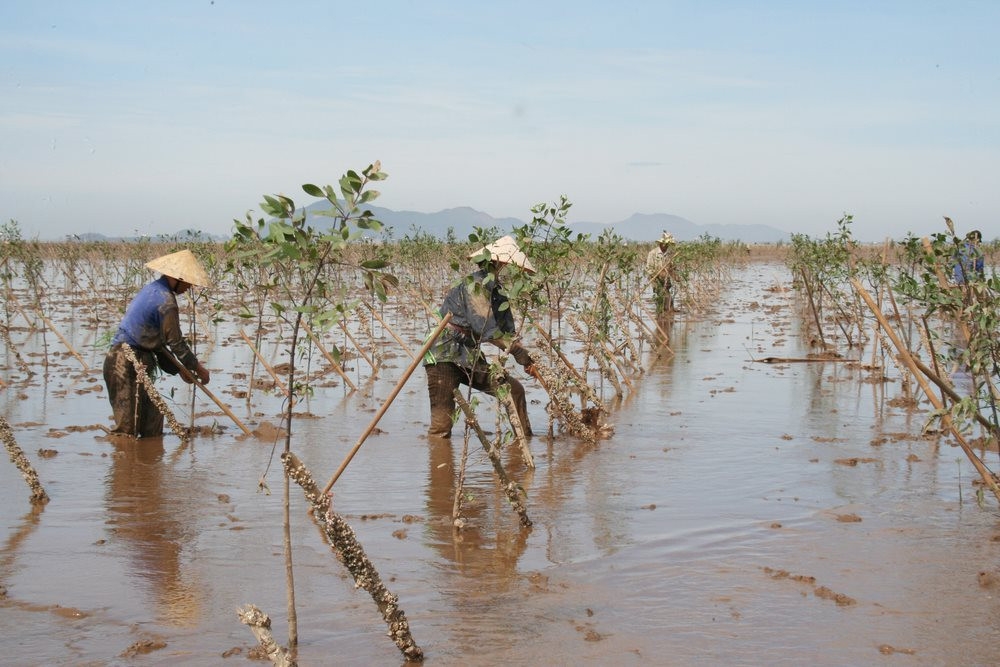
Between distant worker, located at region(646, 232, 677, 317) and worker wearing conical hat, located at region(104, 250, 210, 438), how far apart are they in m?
7.03

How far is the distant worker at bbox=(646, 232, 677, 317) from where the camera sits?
1449 cm

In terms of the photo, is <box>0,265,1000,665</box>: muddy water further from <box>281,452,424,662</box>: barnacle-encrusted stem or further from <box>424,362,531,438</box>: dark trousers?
<box>281,452,424,662</box>: barnacle-encrusted stem

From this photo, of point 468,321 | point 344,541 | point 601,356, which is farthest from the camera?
point 601,356

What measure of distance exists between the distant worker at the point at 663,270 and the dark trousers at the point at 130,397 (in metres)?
7.06

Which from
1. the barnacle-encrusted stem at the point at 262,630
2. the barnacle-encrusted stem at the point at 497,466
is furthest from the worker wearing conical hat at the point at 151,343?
the barnacle-encrusted stem at the point at 262,630

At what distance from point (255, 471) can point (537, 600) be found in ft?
9.81

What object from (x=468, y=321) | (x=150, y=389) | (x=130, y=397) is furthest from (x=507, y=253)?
(x=130, y=397)

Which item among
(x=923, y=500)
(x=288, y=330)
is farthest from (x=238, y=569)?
(x=288, y=330)

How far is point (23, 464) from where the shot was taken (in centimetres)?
554

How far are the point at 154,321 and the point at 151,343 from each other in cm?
18

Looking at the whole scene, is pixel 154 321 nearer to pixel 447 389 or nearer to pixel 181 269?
pixel 181 269

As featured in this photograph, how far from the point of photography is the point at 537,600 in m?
4.45

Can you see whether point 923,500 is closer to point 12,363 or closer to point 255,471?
point 255,471

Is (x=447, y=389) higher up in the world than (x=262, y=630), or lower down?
higher up
